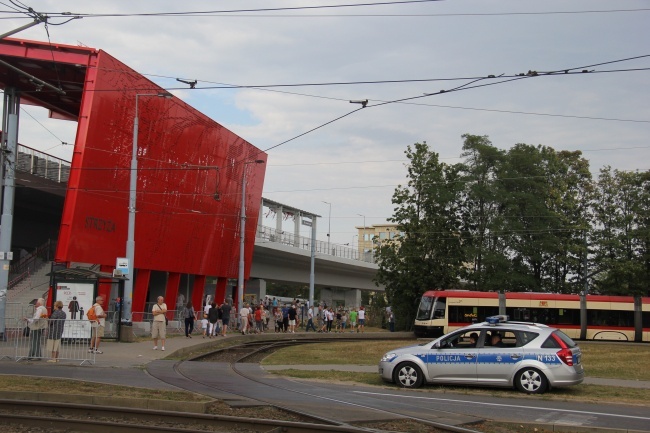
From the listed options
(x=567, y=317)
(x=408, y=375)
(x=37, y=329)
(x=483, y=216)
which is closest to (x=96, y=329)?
(x=37, y=329)

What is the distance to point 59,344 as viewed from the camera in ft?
63.6

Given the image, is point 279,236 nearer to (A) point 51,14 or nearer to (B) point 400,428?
(A) point 51,14

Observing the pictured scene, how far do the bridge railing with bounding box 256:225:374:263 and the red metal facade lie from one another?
4.46 meters

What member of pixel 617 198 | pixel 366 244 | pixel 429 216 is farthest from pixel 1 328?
pixel 366 244

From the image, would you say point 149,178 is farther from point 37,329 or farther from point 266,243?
point 37,329

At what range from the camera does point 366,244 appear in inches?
6708

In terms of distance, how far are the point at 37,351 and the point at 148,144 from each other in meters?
22.0

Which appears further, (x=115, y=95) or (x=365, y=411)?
(x=115, y=95)

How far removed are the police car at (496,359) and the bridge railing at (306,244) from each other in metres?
44.1

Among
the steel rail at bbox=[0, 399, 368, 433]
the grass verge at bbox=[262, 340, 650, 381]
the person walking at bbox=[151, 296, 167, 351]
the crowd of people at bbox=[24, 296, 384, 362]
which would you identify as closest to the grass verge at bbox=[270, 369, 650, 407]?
the grass verge at bbox=[262, 340, 650, 381]

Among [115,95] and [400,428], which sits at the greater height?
[115,95]

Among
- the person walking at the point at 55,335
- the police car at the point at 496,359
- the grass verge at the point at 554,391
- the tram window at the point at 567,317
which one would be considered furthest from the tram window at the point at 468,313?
the person walking at the point at 55,335

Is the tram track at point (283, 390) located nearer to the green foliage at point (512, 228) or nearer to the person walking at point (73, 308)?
the person walking at point (73, 308)

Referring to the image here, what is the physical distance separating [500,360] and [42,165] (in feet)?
94.6
